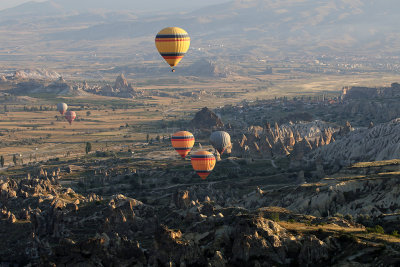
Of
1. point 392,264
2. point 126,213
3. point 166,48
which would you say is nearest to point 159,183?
point 166,48

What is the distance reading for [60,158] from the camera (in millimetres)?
184250

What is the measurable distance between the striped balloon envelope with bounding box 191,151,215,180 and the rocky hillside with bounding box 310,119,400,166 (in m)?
22.0

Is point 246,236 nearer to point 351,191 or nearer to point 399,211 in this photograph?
point 399,211

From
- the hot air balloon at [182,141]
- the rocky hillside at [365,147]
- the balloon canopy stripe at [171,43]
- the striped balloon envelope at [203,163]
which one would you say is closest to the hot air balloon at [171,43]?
the balloon canopy stripe at [171,43]

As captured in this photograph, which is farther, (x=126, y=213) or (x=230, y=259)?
(x=126, y=213)

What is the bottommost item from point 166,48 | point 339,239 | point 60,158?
point 60,158

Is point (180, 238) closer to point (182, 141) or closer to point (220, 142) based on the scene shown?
point (182, 141)

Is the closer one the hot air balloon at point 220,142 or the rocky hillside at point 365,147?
the rocky hillside at point 365,147

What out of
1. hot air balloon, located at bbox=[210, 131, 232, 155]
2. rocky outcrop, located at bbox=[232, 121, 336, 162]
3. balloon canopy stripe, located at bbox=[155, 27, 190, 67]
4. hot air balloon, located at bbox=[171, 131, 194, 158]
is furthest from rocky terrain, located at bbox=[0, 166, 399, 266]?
hot air balloon, located at bbox=[210, 131, 232, 155]

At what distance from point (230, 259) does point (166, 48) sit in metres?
78.7

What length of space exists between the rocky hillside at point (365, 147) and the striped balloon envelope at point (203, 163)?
22.0 meters

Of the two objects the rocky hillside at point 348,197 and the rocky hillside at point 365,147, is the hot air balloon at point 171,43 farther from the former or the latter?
the rocky hillside at point 348,197

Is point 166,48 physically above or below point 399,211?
above

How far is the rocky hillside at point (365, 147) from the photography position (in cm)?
13250
